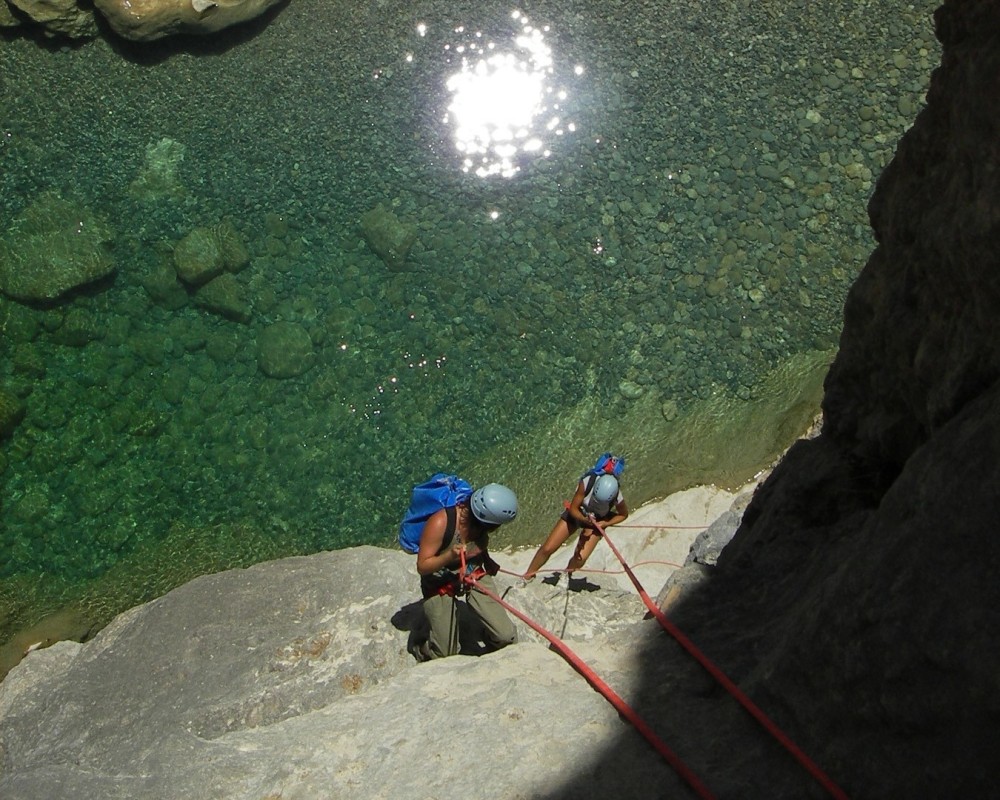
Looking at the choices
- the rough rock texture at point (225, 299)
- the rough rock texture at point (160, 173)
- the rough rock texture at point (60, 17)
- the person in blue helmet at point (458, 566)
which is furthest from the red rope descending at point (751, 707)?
the rough rock texture at point (60, 17)

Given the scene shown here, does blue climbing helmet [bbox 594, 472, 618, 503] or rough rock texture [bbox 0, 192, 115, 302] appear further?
rough rock texture [bbox 0, 192, 115, 302]

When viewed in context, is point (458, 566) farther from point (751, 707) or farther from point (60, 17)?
point (60, 17)

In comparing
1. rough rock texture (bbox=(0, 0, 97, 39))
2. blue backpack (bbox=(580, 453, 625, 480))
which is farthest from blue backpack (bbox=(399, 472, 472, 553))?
rough rock texture (bbox=(0, 0, 97, 39))

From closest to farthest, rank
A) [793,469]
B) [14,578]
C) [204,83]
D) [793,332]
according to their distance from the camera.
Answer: [793,469], [14,578], [793,332], [204,83]

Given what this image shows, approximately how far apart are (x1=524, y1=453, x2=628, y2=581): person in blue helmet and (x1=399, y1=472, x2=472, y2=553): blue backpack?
1837 mm

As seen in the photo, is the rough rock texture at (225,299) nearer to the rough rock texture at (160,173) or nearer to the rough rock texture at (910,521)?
the rough rock texture at (160,173)

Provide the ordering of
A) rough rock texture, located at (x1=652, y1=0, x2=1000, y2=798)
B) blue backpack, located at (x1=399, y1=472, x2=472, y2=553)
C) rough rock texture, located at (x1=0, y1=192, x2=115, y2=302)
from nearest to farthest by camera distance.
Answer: rough rock texture, located at (x1=652, y1=0, x2=1000, y2=798)
blue backpack, located at (x1=399, y1=472, x2=472, y2=553)
rough rock texture, located at (x1=0, y1=192, x2=115, y2=302)

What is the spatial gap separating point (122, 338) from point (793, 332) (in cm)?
684

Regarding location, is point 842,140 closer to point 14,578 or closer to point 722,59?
point 722,59

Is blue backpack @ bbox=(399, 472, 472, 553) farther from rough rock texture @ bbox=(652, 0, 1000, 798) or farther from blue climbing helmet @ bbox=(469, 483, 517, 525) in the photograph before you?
rough rock texture @ bbox=(652, 0, 1000, 798)

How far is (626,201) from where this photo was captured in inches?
410

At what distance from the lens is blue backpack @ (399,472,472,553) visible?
555 centimetres

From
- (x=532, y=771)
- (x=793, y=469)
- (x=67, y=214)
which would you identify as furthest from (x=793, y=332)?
(x=67, y=214)

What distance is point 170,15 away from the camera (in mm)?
10898
